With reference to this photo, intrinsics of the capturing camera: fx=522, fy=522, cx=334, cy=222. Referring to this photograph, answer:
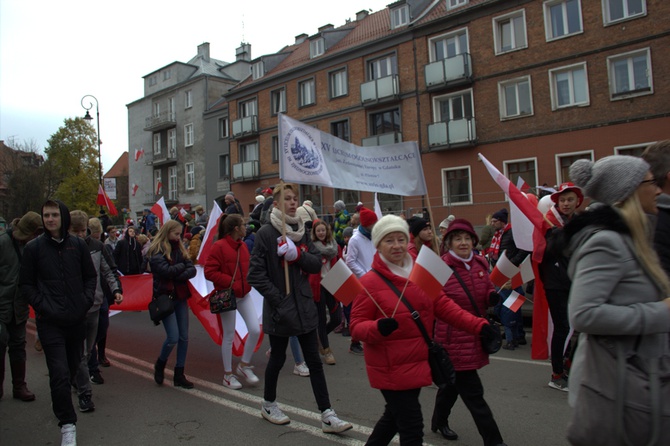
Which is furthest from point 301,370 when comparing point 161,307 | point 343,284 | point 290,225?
point 343,284

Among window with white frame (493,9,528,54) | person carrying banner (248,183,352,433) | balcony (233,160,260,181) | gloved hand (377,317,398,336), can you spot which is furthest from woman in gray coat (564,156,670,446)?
balcony (233,160,260,181)

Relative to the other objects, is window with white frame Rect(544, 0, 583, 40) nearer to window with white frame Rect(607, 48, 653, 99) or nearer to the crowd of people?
window with white frame Rect(607, 48, 653, 99)

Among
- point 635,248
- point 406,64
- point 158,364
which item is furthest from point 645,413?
point 406,64

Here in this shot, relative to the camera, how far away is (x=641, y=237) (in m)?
2.20

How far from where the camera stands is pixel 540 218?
536 cm

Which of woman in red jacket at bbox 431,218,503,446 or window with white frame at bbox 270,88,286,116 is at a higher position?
window with white frame at bbox 270,88,286,116

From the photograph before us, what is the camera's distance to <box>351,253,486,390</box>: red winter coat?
3.24m

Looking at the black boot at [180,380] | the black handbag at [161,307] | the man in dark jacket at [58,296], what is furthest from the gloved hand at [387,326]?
the black boot at [180,380]

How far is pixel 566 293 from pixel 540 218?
33.3 inches

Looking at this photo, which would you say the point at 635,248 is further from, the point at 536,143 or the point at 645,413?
the point at 536,143

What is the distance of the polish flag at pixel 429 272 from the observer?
11.5ft

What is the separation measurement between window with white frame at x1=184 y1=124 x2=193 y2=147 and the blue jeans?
37824 mm

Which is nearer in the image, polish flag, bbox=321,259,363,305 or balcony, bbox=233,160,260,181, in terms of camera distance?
polish flag, bbox=321,259,363,305

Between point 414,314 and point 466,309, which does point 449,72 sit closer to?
point 466,309
